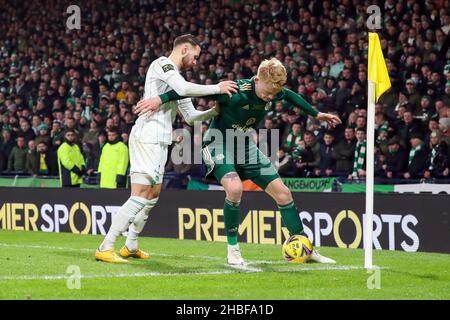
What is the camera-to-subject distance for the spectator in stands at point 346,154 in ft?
53.0

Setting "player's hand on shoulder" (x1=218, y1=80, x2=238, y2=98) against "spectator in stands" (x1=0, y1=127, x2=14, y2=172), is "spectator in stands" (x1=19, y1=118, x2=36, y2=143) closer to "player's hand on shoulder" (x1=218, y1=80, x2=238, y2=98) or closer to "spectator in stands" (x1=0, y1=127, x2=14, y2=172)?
"spectator in stands" (x1=0, y1=127, x2=14, y2=172)

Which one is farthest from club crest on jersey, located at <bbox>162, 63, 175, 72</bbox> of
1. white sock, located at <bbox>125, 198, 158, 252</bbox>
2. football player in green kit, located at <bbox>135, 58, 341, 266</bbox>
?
white sock, located at <bbox>125, 198, 158, 252</bbox>

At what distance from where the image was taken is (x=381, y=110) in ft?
53.3

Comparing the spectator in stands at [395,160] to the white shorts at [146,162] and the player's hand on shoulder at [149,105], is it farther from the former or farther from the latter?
the player's hand on shoulder at [149,105]

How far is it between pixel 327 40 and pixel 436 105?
454 cm

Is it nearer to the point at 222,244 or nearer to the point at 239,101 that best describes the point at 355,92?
the point at 222,244

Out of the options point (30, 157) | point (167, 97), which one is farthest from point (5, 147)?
point (167, 97)

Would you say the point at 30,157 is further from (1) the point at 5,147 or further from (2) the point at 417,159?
(2) the point at 417,159

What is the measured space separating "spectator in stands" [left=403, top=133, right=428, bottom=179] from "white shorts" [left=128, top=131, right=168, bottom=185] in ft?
21.3

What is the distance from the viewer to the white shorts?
952cm

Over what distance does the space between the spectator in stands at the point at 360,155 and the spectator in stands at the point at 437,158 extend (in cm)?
122

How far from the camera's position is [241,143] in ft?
31.3

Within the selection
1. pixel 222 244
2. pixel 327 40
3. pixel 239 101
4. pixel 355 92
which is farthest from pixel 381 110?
pixel 239 101

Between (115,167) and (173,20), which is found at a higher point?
(173,20)
